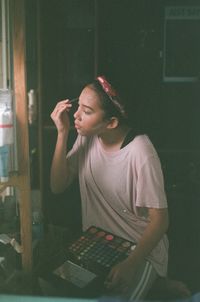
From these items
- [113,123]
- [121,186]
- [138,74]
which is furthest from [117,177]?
[138,74]

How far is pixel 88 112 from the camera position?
3.12ft

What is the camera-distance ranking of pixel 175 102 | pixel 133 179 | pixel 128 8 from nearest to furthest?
pixel 133 179, pixel 128 8, pixel 175 102

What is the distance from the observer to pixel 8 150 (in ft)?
2.48

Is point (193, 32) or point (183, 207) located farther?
point (183, 207)

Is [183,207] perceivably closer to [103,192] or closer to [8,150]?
[103,192]

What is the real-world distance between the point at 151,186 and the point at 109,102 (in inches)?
8.9

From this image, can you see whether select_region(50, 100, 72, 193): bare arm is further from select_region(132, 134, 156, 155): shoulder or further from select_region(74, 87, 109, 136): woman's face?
select_region(132, 134, 156, 155): shoulder

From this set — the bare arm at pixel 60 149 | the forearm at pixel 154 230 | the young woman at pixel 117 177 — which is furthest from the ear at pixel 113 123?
the forearm at pixel 154 230

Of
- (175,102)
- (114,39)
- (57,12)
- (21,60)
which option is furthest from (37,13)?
(175,102)

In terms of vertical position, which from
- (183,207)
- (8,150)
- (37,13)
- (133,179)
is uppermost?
(37,13)

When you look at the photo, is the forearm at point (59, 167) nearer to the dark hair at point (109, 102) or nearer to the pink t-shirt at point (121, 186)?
the pink t-shirt at point (121, 186)

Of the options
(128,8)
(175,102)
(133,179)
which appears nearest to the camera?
(133,179)

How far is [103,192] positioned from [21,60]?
427 millimetres

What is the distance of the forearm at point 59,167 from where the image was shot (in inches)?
39.9
